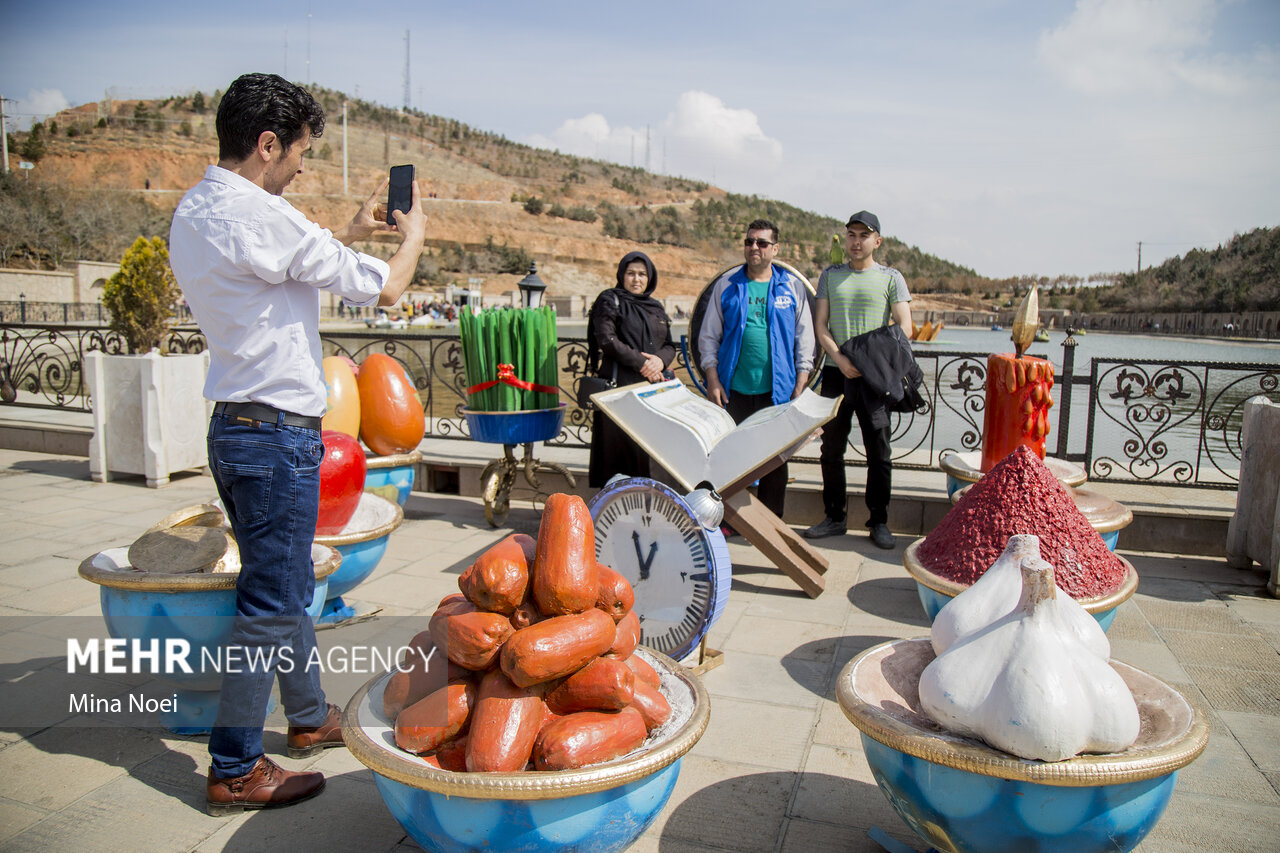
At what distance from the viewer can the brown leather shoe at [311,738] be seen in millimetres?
2549

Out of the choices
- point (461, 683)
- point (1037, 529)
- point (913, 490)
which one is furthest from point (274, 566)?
point (913, 490)

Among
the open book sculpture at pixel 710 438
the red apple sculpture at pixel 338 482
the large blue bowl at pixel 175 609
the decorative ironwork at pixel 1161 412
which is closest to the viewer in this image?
the large blue bowl at pixel 175 609

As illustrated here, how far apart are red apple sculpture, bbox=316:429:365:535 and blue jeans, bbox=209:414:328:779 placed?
1086 mm

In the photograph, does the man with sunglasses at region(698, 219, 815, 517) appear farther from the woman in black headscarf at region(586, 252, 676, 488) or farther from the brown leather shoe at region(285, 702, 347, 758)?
the brown leather shoe at region(285, 702, 347, 758)

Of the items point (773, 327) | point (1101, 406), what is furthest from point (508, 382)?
point (1101, 406)

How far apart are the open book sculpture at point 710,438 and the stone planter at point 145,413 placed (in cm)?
425

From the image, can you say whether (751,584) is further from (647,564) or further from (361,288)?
(361,288)

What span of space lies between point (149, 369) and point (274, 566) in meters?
4.80

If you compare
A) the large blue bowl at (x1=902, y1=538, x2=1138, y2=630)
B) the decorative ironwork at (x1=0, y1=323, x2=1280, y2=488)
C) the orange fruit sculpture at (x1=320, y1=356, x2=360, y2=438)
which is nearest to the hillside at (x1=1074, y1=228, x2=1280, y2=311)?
the decorative ironwork at (x1=0, y1=323, x2=1280, y2=488)

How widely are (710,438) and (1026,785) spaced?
237 cm

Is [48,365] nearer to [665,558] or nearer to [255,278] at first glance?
[255,278]

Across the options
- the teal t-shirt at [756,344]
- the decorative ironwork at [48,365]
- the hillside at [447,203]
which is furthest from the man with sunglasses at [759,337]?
the hillside at [447,203]

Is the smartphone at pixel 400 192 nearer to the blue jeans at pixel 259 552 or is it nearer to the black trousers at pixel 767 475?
Answer: the blue jeans at pixel 259 552

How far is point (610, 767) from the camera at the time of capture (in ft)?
5.24
